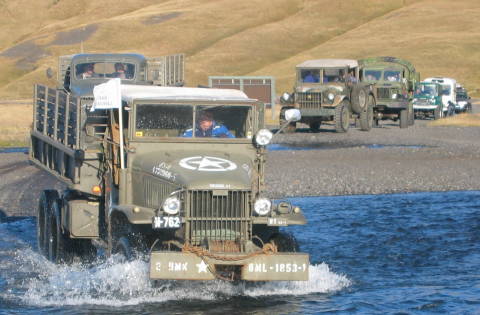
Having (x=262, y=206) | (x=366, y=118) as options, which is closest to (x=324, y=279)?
(x=262, y=206)

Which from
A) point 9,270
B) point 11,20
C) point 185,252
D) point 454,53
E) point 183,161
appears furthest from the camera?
point 11,20

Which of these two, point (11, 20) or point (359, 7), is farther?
point (11, 20)

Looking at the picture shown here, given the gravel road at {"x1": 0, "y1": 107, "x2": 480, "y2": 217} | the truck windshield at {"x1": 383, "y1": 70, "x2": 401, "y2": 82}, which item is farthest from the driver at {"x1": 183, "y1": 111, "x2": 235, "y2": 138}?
the truck windshield at {"x1": 383, "y1": 70, "x2": 401, "y2": 82}

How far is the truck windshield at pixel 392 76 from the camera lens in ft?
123

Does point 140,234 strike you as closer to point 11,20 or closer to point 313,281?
point 313,281

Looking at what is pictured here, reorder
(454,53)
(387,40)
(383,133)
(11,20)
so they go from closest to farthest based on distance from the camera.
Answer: (383,133)
(454,53)
(387,40)
(11,20)

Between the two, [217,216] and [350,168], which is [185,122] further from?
[350,168]

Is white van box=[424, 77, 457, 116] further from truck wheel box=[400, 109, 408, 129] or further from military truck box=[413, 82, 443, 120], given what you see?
truck wheel box=[400, 109, 408, 129]

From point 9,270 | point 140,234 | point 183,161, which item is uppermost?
point 183,161

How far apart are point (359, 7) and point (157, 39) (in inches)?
874

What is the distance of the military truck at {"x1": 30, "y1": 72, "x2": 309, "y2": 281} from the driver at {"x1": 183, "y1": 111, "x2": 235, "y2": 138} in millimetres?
23

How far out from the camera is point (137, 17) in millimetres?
90812

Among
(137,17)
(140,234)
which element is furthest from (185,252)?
(137,17)

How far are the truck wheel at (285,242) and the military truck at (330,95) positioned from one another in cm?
2139
